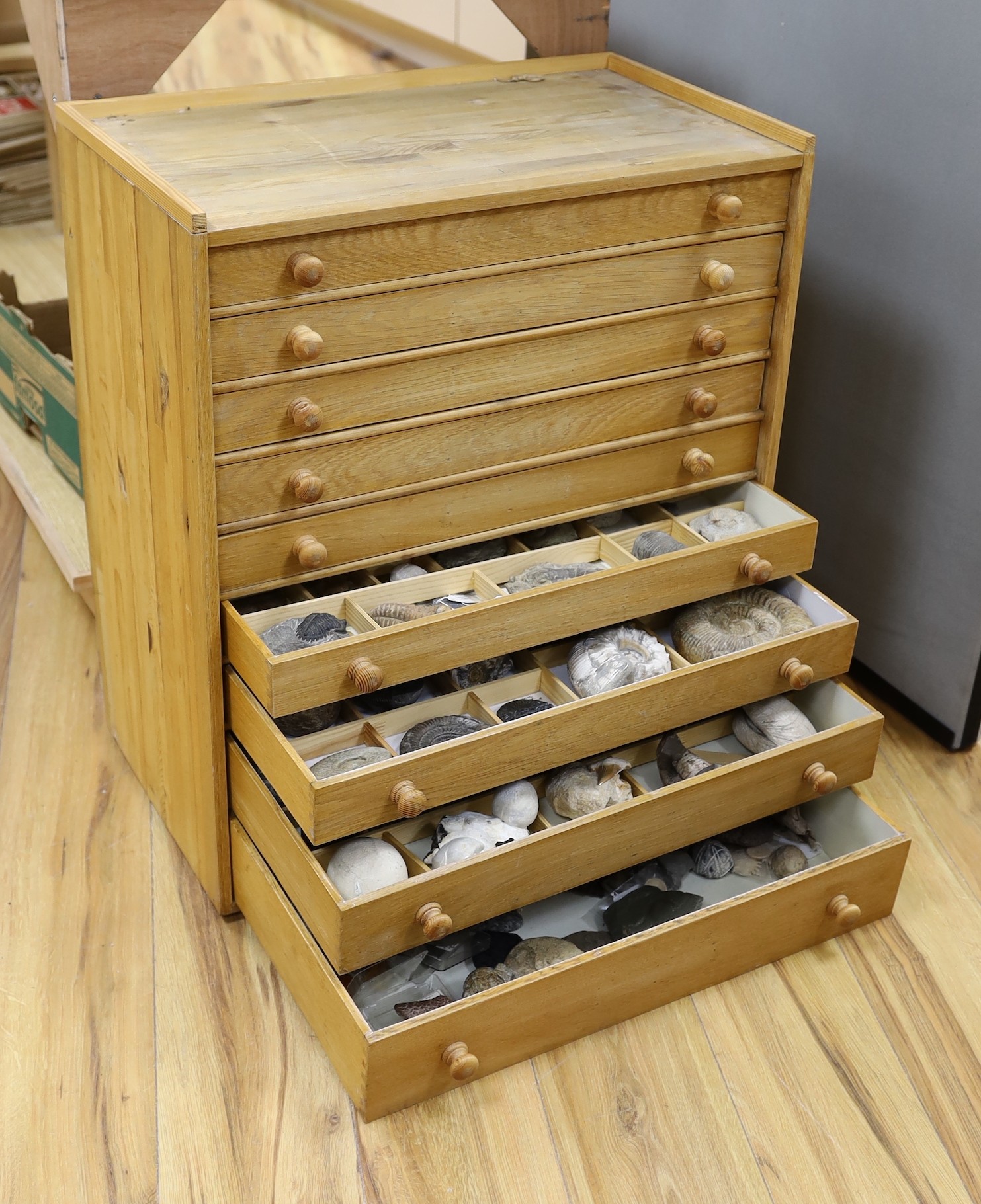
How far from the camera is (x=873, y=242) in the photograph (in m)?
1.93

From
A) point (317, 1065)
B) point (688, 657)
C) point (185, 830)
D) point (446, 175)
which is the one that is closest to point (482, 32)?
point (446, 175)

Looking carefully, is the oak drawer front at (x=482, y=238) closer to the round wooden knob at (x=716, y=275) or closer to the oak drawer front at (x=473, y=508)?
the round wooden knob at (x=716, y=275)

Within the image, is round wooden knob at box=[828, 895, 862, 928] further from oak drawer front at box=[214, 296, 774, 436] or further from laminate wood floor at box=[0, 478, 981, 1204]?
oak drawer front at box=[214, 296, 774, 436]

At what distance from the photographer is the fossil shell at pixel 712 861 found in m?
1.75

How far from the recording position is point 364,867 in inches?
58.7

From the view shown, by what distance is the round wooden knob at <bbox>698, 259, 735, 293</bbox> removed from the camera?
5.17 ft

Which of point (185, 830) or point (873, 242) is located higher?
point (873, 242)

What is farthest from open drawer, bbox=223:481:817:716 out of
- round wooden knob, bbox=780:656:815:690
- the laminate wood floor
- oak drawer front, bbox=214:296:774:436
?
the laminate wood floor

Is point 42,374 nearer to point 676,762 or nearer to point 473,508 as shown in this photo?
point 473,508

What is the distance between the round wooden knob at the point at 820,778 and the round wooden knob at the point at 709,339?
545 millimetres

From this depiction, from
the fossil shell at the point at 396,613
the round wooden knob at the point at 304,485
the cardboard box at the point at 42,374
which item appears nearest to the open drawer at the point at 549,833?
the fossil shell at the point at 396,613

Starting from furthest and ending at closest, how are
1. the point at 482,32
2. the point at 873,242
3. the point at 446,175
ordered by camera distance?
the point at 482,32
the point at 873,242
the point at 446,175

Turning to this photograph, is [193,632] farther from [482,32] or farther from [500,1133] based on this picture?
[482,32]

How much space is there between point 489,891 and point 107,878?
0.60m
